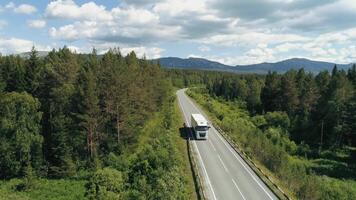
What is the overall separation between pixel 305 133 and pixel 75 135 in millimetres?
54888

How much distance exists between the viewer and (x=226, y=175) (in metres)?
40.2

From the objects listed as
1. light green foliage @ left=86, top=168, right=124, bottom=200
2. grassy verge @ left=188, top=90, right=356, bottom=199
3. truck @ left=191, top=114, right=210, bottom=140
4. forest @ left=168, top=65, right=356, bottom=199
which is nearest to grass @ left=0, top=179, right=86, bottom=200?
light green foliage @ left=86, top=168, right=124, bottom=200

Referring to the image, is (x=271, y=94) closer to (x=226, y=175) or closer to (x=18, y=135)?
(x=226, y=175)

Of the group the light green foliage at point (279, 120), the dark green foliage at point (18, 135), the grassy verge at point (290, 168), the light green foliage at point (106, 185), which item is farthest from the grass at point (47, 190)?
the light green foliage at point (279, 120)

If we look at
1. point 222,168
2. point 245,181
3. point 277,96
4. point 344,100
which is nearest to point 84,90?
point 222,168

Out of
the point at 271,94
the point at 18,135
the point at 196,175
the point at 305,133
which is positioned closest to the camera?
A: the point at 196,175

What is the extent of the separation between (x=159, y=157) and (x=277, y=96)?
7252 centimetres

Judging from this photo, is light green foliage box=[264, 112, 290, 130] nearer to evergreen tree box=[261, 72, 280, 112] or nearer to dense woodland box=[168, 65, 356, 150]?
dense woodland box=[168, 65, 356, 150]

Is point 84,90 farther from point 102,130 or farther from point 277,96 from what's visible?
point 277,96

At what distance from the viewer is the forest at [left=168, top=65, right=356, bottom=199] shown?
4621cm

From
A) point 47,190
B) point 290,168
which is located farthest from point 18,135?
point 290,168

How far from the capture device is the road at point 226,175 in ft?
113

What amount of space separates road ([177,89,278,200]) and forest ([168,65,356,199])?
11.7 ft

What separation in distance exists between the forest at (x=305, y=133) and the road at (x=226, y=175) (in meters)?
3.56
